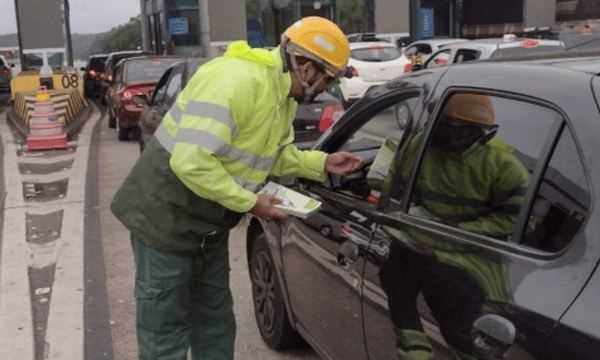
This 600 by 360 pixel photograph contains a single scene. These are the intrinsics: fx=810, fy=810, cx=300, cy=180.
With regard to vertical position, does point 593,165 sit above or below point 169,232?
above

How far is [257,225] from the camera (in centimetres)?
469

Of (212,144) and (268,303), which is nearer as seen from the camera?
(212,144)

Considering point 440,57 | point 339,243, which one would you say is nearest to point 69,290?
point 339,243

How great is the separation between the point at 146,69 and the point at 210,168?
13.3 m

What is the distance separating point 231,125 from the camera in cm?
296

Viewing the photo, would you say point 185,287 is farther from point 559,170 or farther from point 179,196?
point 559,170

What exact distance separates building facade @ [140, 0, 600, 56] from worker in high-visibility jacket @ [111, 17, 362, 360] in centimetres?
2937

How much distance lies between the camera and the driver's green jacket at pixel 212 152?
294 centimetres

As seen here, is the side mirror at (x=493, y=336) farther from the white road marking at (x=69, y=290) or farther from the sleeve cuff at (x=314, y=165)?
the white road marking at (x=69, y=290)

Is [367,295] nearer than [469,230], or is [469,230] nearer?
[469,230]

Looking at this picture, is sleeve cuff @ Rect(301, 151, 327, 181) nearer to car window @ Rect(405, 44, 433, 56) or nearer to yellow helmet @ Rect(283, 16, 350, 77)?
yellow helmet @ Rect(283, 16, 350, 77)

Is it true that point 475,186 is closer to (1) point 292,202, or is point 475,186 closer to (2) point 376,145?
(1) point 292,202

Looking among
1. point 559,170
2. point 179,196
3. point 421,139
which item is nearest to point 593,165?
point 559,170

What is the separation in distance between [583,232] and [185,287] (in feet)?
5.91
